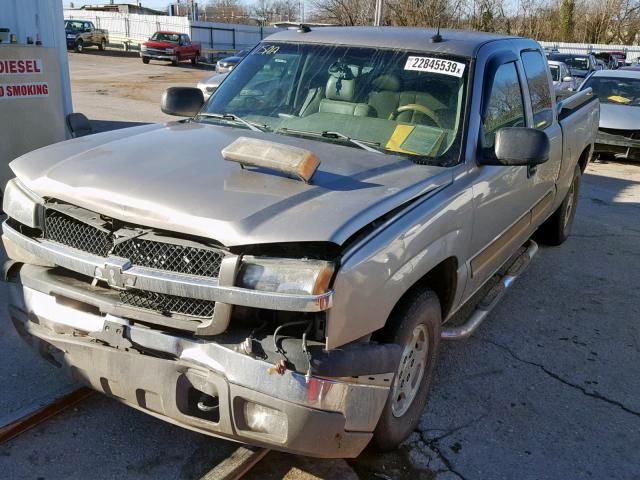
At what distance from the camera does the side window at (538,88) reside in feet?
15.4

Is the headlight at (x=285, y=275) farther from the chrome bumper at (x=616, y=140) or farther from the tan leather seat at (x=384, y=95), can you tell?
the chrome bumper at (x=616, y=140)

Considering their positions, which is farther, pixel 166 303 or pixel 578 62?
pixel 578 62

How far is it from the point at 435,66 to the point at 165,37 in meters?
34.2

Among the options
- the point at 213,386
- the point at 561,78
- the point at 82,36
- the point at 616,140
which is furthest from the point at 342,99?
the point at 82,36

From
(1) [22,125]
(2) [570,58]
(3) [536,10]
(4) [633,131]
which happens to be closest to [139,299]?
(1) [22,125]

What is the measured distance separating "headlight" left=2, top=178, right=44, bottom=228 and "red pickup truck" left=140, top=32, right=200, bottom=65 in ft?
108

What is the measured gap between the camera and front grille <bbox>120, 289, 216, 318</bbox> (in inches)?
101

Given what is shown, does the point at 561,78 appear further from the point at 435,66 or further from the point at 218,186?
the point at 218,186

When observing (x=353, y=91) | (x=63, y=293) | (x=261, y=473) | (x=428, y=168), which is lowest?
(x=261, y=473)

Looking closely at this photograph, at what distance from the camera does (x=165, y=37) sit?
3519 centimetres

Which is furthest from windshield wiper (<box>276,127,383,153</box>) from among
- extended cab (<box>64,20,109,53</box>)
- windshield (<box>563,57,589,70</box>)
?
extended cab (<box>64,20,109,53</box>)

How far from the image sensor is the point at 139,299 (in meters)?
2.65

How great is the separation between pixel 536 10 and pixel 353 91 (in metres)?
48.6

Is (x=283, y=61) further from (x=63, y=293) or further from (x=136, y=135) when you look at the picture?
(x=63, y=293)
